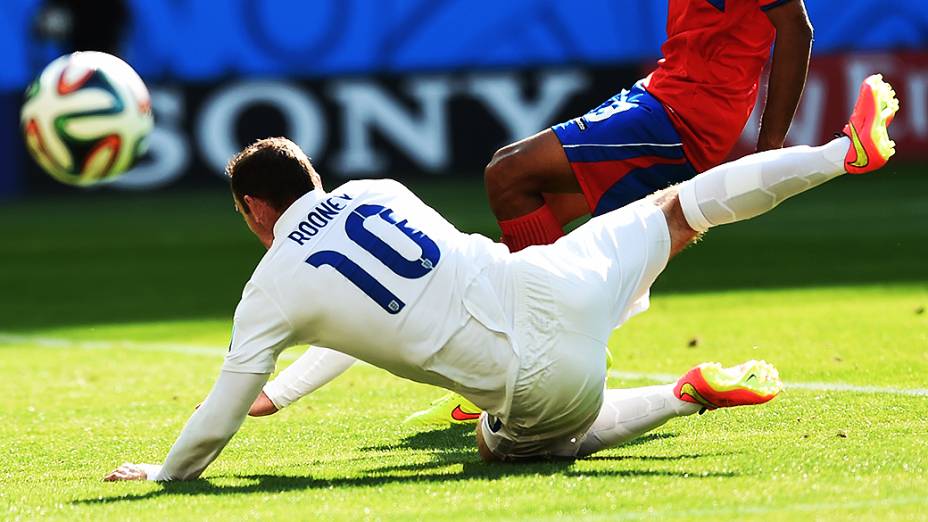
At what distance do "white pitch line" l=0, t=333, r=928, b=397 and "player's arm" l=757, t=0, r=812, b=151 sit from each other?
1064mm

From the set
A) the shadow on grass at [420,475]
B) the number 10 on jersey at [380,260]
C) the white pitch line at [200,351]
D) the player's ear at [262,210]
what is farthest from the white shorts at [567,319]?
the white pitch line at [200,351]

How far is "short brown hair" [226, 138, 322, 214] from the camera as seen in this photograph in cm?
500

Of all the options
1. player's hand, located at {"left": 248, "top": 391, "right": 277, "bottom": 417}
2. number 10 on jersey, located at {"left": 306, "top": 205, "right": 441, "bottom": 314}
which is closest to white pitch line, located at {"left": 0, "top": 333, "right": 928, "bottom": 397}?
player's hand, located at {"left": 248, "top": 391, "right": 277, "bottom": 417}

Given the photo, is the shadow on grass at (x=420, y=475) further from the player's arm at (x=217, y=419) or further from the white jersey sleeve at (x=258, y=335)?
the white jersey sleeve at (x=258, y=335)

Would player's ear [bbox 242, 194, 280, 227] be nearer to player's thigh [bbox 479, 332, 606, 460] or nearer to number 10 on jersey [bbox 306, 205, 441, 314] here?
number 10 on jersey [bbox 306, 205, 441, 314]

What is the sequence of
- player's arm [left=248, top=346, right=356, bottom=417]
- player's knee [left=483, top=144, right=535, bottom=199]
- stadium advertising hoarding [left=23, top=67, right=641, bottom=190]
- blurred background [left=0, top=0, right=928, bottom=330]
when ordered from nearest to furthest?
player's arm [left=248, top=346, right=356, bottom=417] < player's knee [left=483, top=144, right=535, bottom=199] < blurred background [left=0, top=0, right=928, bottom=330] < stadium advertising hoarding [left=23, top=67, right=641, bottom=190]

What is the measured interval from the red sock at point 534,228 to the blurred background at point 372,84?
32.5 feet

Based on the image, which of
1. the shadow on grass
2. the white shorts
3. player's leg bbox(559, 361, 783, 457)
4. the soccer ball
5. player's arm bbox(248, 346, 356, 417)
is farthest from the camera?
the soccer ball

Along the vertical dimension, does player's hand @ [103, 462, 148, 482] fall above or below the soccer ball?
below

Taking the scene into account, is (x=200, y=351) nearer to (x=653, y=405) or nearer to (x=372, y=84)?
(x=653, y=405)

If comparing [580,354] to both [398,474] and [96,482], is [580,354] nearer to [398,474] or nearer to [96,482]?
[398,474]

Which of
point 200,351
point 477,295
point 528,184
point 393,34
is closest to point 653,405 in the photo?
point 477,295

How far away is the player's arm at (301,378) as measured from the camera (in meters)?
5.70

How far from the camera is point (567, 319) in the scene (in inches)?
191
